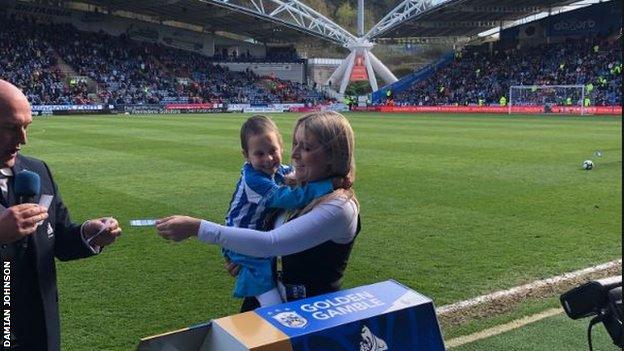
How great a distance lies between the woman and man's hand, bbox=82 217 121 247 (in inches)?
23.7

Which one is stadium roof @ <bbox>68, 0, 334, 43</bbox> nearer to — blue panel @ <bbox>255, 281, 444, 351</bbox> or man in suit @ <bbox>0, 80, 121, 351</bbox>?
man in suit @ <bbox>0, 80, 121, 351</bbox>

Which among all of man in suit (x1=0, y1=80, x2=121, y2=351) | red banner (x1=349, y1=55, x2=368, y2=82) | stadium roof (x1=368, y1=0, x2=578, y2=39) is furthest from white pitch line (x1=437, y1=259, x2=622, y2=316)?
red banner (x1=349, y1=55, x2=368, y2=82)

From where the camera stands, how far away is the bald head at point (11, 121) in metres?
2.37

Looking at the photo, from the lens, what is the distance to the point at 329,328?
6.27 ft

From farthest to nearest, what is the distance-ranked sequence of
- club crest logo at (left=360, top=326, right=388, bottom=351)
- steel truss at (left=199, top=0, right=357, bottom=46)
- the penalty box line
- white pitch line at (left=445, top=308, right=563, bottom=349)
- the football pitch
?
steel truss at (left=199, top=0, right=357, bottom=46) < the football pitch < the penalty box line < white pitch line at (left=445, top=308, right=563, bottom=349) < club crest logo at (left=360, top=326, right=388, bottom=351)

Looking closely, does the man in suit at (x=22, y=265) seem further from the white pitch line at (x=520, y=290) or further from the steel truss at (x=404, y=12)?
the steel truss at (x=404, y=12)

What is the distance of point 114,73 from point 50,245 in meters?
51.3

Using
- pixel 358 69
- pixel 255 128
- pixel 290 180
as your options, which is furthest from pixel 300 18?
pixel 290 180

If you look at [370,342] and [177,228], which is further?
[177,228]

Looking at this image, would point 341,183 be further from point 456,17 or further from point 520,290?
point 456,17

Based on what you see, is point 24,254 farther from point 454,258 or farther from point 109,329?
point 454,258

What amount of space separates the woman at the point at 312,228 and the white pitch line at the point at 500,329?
1.98 metres

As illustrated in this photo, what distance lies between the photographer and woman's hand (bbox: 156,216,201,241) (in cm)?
229

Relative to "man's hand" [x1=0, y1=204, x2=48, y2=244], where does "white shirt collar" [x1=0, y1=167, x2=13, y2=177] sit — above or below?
above
